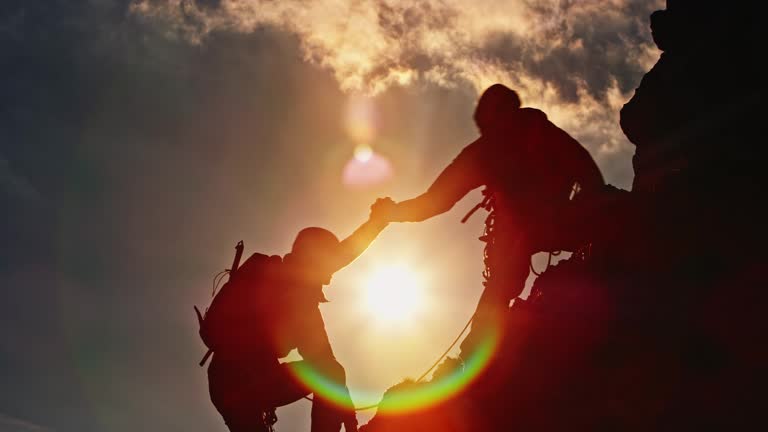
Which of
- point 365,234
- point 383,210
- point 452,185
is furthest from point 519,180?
point 365,234

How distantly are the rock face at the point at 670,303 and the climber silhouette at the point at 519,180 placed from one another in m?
0.48

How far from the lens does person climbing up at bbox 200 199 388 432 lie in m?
9.35

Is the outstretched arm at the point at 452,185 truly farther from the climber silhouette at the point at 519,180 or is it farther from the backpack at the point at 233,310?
the backpack at the point at 233,310

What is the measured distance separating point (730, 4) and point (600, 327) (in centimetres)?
707

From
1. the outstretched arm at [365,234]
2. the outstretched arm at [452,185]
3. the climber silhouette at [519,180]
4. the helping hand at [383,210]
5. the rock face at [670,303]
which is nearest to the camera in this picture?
the rock face at [670,303]

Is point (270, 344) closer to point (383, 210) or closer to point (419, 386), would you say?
point (419, 386)

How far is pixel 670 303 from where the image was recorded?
27.7 ft

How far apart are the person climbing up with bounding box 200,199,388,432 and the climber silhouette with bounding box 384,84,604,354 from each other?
2423 millimetres

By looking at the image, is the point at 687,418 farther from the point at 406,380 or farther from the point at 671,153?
the point at 671,153

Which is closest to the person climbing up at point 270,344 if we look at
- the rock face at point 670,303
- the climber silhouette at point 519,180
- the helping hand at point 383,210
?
the rock face at point 670,303

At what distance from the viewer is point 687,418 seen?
24.1ft

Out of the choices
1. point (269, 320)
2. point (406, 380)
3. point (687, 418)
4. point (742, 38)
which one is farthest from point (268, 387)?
point (742, 38)

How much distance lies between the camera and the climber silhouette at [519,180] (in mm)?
10188

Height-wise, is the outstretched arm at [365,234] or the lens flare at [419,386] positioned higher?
the outstretched arm at [365,234]
